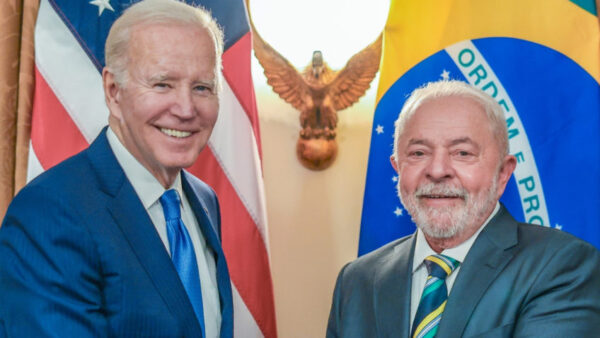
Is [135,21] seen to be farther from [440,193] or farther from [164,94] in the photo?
[440,193]

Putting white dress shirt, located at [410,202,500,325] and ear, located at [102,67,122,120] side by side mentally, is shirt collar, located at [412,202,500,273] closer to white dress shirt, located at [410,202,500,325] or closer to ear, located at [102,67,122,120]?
white dress shirt, located at [410,202,500,325]

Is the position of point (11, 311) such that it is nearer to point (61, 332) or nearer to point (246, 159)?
point (61, 332)

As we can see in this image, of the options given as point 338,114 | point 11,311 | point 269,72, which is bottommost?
point 11,311

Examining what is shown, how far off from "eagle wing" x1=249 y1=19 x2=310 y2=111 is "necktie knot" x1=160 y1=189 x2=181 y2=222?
1386 mm

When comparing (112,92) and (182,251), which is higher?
(112,92)

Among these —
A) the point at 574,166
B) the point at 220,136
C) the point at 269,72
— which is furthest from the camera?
the point at 269,72

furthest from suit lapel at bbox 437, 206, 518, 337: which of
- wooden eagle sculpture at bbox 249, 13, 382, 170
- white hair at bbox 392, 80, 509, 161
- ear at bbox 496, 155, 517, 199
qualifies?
wooden eagle sculpture at bbox 249, 13, 382, 170

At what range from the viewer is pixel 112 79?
1.85 m

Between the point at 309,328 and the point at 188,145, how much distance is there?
1687 mm

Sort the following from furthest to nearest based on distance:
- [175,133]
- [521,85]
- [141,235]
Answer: [521,85], [175,133], [141,235]

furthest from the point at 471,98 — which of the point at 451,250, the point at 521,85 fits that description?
the point at 521,85

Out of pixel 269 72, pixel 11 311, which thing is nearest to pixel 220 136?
pixel 269 72

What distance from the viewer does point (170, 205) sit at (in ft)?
6.28

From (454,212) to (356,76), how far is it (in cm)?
134
